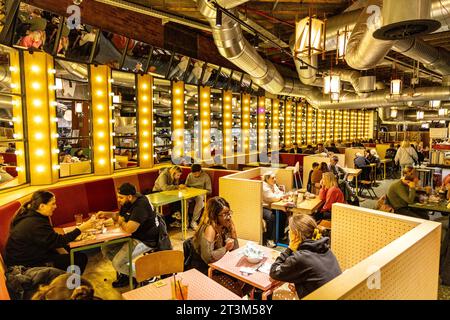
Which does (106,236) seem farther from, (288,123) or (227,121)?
(288,123)

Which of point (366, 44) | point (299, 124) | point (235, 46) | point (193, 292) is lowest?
point (193, 292)

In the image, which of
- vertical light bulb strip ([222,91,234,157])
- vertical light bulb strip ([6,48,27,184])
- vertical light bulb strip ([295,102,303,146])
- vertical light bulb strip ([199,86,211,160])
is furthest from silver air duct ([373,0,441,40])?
vertical light bulb strip ([295,102,303,146])

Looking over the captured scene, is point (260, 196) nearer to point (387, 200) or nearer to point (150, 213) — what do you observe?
point (150, 213)

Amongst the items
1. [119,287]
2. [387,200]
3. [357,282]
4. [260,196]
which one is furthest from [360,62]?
[119,287]

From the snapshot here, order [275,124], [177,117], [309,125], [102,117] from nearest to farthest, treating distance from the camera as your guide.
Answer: [102,117]
[177,117]
[275,124]
[309,125]

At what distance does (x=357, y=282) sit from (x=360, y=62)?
4566 mm

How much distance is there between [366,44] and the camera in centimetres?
444

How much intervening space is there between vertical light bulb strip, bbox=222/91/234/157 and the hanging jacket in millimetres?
7811

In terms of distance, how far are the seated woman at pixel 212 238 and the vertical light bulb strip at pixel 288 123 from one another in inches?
425

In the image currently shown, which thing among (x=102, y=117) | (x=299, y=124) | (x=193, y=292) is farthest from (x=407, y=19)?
(x=299, y=124)

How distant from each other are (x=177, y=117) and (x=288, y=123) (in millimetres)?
6886

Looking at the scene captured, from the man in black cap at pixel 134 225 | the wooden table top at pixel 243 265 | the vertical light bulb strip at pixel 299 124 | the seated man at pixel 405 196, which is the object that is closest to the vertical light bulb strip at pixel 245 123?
the vertical light bulb strip at pixel 299 124

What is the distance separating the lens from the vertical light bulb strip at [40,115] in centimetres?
486

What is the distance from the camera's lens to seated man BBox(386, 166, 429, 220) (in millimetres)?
4984
